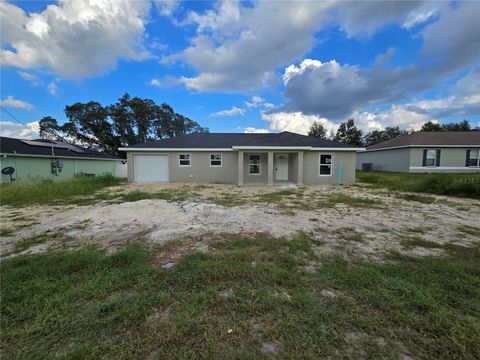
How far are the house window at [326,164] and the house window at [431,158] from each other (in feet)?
44.2

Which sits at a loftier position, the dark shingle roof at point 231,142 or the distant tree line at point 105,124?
the distant tree line at point 105,124

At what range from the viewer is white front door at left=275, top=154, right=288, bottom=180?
14.8m

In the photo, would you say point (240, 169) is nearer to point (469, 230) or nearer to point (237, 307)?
point (469, 230)

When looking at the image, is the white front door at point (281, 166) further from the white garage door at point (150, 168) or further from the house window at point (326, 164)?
the white garage door at point (150, 168)

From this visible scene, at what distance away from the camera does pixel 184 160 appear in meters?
14.4

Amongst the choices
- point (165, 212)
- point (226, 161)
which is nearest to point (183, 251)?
point (165, 212)

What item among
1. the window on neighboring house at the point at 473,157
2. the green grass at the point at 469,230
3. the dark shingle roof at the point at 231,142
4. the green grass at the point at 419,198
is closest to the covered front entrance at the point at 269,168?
the dark shingle roof at the point at 231,142

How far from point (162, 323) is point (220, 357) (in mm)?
654

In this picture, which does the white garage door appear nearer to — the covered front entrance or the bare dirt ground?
the covered front entrance

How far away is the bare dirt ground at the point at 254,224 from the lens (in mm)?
3810

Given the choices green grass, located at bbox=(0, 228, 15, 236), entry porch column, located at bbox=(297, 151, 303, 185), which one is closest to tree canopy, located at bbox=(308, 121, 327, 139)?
entry porch column, located at bbox=(297, 151, 303, 185)

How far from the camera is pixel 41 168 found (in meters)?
15.6

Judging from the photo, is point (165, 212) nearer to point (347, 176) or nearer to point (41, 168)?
point (347, 176)

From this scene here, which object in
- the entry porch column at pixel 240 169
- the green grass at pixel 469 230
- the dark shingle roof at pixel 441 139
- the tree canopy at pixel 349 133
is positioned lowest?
the green grass at pixel 469 230
